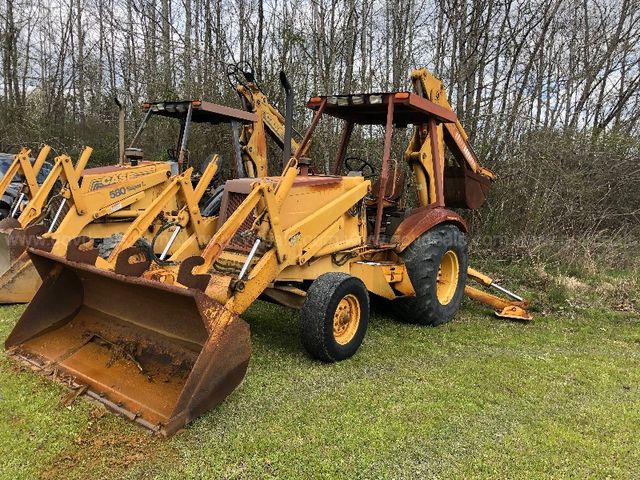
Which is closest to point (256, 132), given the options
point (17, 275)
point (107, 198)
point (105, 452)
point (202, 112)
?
point (202, 112)

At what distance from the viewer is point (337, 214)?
490 centimetres

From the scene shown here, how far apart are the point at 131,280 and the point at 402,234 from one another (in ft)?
9.45

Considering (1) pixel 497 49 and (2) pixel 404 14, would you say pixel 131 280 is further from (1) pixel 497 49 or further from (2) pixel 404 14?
(2) pixel 404 14

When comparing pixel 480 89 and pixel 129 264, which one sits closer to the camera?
pixel 129 264

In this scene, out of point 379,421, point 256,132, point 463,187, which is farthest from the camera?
point 256,132

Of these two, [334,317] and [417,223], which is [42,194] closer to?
[334,317]

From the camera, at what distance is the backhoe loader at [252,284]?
3.39m

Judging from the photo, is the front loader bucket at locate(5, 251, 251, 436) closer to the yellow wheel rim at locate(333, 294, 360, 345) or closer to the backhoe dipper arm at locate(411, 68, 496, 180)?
the yellow wheel rim at locate(333, 294, 360, 345)

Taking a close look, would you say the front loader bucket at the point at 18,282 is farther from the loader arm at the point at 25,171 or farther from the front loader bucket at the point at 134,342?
the front loader bucket at the point at 134,342

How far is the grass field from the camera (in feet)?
9.78

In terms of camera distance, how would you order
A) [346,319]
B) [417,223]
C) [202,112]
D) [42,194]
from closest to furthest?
[346,319]
[417,223]
[42,194]
[202,112]

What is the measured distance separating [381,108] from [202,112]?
11.3ft

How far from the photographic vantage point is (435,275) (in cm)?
565

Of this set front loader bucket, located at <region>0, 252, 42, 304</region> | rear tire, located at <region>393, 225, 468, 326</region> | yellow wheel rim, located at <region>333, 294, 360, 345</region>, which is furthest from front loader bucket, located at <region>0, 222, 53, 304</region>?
rear tire, located at <region>393, 225, 468, 326</region>
